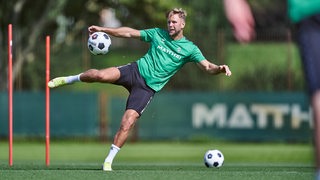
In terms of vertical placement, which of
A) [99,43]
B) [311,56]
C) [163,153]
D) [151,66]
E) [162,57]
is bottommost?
[163,153]

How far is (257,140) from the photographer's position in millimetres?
27094

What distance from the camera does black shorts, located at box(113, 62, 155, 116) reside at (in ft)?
38.7

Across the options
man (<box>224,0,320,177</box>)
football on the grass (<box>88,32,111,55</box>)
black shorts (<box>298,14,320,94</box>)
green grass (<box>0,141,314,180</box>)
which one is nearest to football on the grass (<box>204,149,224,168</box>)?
football on the grass (<box>88,32,111,55</box>)

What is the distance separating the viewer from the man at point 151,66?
11.8 metres

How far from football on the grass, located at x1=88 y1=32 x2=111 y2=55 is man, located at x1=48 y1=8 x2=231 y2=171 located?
11cm

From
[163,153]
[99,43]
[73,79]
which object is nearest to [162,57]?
[99,43]

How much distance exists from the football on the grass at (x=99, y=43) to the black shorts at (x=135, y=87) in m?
0.36

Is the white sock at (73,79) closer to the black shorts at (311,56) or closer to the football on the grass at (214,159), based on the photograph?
the football on the grass at (214,159)

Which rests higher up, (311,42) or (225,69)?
(225,69)

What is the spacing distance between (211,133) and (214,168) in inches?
568

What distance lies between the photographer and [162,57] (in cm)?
1207

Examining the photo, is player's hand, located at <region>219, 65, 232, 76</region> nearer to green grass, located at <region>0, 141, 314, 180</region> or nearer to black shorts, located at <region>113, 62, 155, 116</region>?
black shorts, located at <region>113, 62, 155, 116</region>

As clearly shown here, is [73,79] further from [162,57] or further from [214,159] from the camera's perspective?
[214,159]

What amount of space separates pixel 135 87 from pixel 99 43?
2.39 feet
